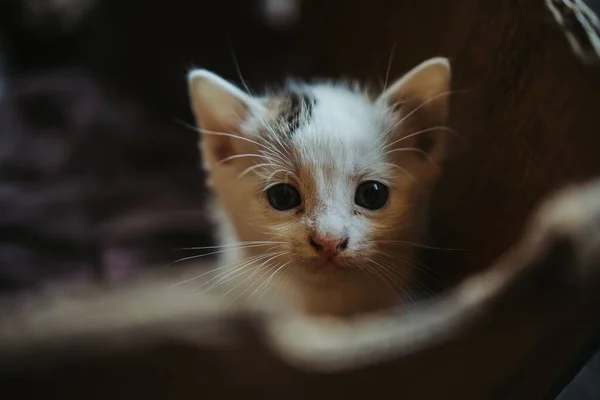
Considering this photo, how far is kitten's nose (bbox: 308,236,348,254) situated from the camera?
66 centimetres

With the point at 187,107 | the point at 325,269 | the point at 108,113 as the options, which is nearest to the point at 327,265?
the point at 325,269

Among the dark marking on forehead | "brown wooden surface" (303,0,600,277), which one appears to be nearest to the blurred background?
"brown wooden surface" (303,0,600,277)

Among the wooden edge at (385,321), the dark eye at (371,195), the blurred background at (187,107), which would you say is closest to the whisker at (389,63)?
the blurred background at (187,107)

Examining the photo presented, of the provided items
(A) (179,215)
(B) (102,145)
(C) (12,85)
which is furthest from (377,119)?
(C) (12,85)

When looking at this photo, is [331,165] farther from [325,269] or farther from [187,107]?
[187,107]

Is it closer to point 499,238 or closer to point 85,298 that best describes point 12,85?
point 85,298

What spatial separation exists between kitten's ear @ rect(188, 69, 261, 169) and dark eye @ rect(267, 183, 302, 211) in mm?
77

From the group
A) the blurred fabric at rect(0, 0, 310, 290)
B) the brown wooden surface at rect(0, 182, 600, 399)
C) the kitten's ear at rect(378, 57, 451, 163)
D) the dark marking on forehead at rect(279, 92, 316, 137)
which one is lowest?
the brown wooden surface at rect(0, 182, 600, 399)

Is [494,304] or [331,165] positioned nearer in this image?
[494,304]

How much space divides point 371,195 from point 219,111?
0.70 feet

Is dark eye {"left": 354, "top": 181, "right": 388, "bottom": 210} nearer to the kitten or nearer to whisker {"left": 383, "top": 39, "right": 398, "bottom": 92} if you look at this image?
the kitten

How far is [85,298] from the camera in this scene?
2.23 feet

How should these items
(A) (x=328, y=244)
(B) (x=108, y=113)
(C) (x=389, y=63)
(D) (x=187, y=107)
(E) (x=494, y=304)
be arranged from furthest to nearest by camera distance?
(B) (x=108, y=113) → (D) (x=187, y=107) → (C) (x=389, y=63) → (A) (x=328, y=244) → (E) (x=494, y=304)

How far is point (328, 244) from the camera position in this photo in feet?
2.17
